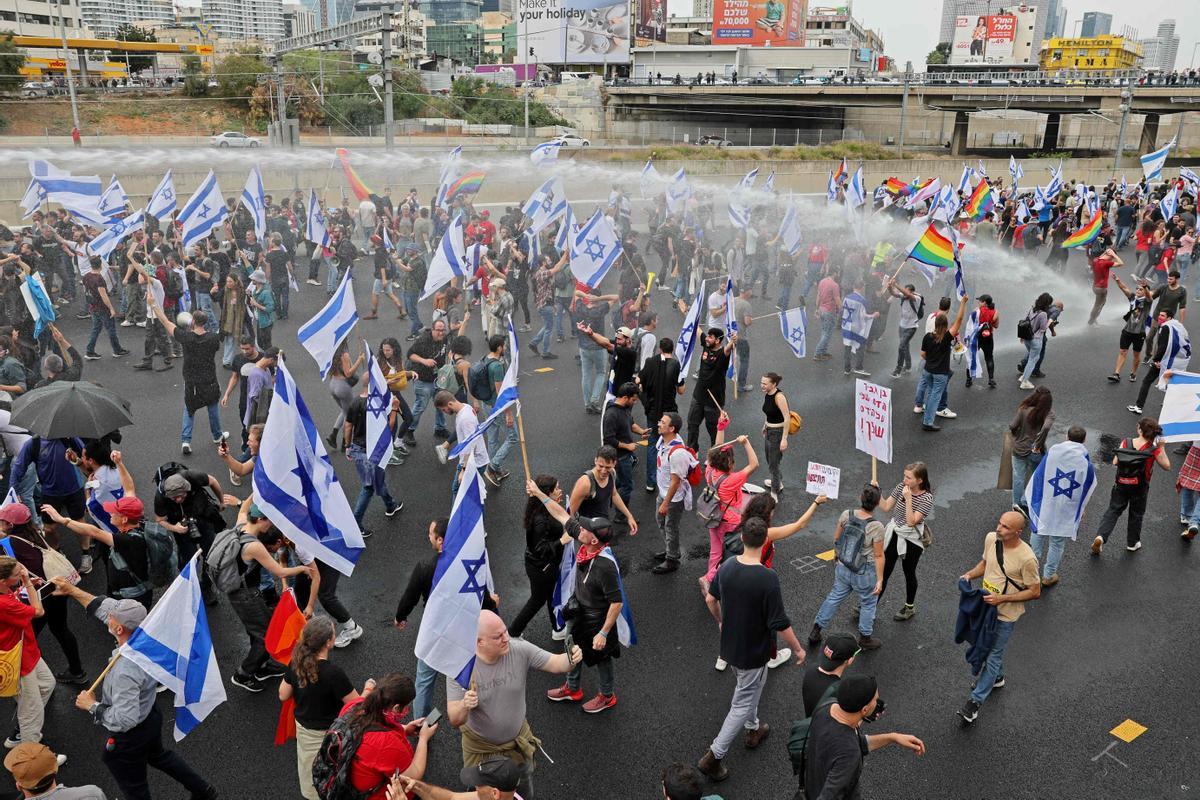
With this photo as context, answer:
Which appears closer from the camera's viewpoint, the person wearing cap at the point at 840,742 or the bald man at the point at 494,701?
the person wearing cap at the point at 840,742

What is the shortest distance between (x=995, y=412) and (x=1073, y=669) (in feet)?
20.7

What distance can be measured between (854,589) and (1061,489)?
2129 mm

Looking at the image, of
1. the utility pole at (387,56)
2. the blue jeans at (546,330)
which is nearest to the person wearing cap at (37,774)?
the blue jeans at (546,330)

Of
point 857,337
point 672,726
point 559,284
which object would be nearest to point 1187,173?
point 857,337

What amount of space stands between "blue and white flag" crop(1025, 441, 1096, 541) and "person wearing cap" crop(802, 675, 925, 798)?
3988 mm

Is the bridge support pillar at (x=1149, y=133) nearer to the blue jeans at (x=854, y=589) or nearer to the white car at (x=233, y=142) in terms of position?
the white car at (x=233, y=142)

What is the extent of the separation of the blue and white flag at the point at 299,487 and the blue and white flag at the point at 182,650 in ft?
2.67

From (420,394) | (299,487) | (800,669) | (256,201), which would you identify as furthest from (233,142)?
(800,669)

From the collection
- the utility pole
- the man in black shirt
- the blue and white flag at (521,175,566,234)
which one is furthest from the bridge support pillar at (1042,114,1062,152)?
the man in black shirt

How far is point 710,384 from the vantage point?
9438 mm

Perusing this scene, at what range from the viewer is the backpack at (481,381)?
387 inches

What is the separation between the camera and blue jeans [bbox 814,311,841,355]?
1418 centimetres

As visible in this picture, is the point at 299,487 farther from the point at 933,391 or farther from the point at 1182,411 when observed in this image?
the point at 933,391

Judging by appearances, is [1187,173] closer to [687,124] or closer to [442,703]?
[442,703]
